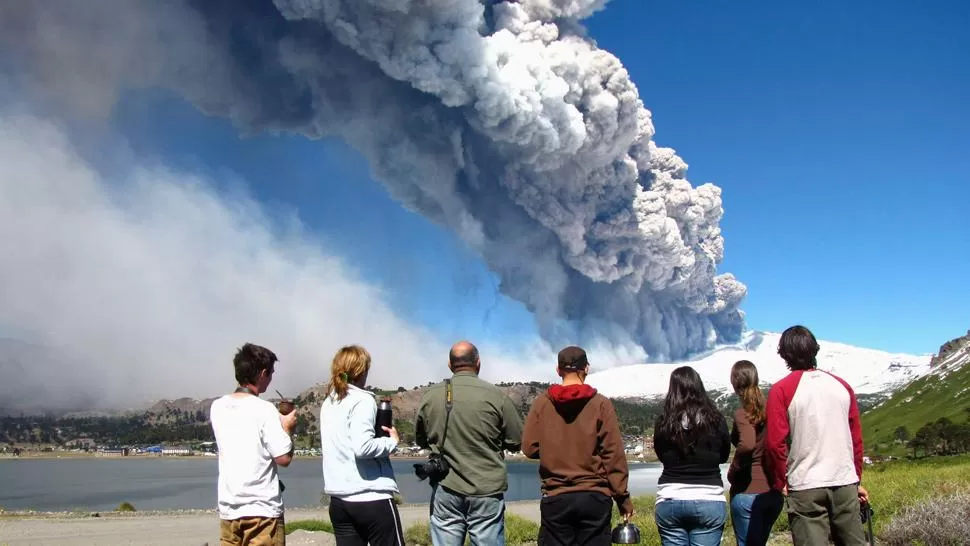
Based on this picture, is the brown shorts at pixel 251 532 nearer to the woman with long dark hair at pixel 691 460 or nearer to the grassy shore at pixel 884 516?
the woman with long dark hair at pixel 691 460

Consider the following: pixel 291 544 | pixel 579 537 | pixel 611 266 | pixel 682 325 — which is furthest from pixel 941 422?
pixel 682 325

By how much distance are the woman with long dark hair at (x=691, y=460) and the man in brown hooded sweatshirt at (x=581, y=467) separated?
42 cm

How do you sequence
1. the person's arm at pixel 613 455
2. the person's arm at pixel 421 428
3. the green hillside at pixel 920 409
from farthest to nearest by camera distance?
the green hillside at pixel 920 409, the person's arm at pixel 421 428, the person's arm at pixel 613 455

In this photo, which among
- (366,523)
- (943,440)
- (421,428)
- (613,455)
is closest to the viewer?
(613,455)

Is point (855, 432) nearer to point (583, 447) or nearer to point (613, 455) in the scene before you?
point (613, 455)

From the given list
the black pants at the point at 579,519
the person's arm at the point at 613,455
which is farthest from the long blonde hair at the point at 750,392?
the black pants at the point at 579,519

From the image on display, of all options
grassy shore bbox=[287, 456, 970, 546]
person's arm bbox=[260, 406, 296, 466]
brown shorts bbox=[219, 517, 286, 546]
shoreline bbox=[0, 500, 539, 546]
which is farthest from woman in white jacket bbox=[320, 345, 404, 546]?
shoreline bbox=[0, 500, 539, 546]

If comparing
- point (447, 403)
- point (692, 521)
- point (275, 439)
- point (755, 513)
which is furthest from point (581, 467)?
point (275, 439)

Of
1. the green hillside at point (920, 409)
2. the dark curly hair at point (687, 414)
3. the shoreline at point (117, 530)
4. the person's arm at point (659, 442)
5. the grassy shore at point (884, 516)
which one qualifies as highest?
the dark curly hair at point (687, 414)

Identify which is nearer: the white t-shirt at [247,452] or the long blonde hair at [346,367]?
the white t-shirt at [247,452]

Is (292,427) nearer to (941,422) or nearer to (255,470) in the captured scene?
(255,470)

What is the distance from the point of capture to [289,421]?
5.20 metres

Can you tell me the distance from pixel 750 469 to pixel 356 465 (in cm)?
328

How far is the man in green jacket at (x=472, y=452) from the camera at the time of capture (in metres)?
5.36
